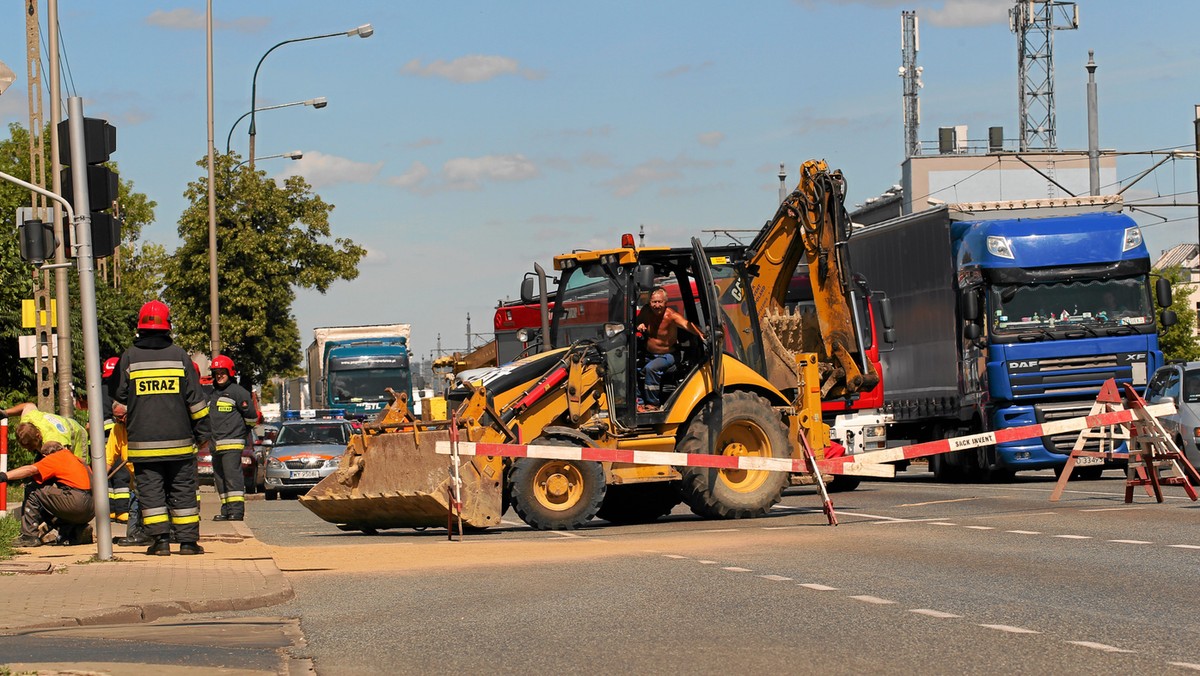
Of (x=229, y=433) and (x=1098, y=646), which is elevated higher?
(x=229, y=433)

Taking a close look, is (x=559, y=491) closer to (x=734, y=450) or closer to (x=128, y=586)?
(x=734, y=450)

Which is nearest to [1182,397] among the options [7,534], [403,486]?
Answer: [403,486]

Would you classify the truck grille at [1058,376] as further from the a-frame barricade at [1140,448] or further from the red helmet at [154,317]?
the red helmet at [154,317]

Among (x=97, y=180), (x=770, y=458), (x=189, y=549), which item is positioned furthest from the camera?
(x=770, y=458)

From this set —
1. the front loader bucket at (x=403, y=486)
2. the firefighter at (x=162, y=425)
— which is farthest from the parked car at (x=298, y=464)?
the firefighter at (x=162, y=425)

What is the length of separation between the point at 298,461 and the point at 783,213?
13293 millimetres

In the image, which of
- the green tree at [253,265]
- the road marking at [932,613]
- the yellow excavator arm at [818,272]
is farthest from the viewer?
the green tree at [253,265]

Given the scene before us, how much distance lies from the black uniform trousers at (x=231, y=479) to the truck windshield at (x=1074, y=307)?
1115 cm

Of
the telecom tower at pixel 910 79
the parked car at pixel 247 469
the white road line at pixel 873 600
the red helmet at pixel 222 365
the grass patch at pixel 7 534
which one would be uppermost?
the telecom tower at pixel 910 79

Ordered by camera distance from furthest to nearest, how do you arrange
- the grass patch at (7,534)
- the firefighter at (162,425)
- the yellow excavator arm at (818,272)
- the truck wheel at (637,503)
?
the yellow excavator arm at (818,272) → the truck wheel at (637,503) → the grass patch at (7,534) → the firefighter at (162,425)

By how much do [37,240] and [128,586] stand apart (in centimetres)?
474

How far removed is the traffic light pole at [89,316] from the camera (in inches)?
540

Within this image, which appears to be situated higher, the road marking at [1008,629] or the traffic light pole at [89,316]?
the traffic light pole at [89,316]

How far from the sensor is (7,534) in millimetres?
16531
